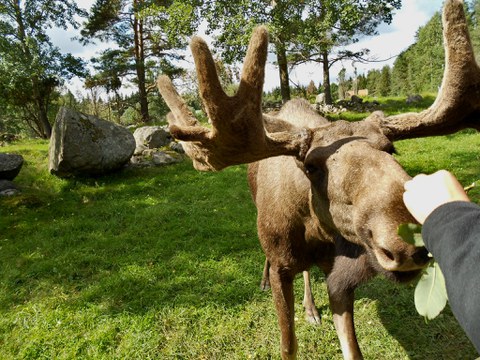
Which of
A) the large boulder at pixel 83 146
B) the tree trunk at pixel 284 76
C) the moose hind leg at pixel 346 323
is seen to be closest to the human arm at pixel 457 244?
the moose hind leg at pixel 346 323

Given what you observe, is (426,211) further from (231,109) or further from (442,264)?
(231,109)

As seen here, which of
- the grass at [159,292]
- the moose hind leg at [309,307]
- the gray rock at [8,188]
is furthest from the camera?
the gray rock at [8,188]

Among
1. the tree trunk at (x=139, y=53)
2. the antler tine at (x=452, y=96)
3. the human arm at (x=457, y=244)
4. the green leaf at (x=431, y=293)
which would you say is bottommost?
the green leaf at (x=431, y=293)

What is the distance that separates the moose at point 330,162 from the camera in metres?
1.92

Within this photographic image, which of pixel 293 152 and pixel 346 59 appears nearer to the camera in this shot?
pixel 293 152

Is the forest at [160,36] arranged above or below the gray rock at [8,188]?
above

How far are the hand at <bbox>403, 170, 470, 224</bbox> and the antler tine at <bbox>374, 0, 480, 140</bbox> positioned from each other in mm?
1207

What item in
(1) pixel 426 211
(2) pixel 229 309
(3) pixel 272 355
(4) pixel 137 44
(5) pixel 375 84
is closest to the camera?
(1) pixel 426 211

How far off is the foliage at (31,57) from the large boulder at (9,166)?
621 centimetres

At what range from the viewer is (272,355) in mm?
3988

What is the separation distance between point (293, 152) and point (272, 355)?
8.33 ft

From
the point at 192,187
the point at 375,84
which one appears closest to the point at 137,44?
the point at 192,187

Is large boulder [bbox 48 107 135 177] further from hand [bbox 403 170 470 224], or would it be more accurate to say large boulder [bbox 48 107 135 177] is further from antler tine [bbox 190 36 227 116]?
hand [bbox 403 170 470 224]

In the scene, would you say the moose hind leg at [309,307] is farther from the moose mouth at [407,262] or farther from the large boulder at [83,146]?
the large boulder at [83,146]
